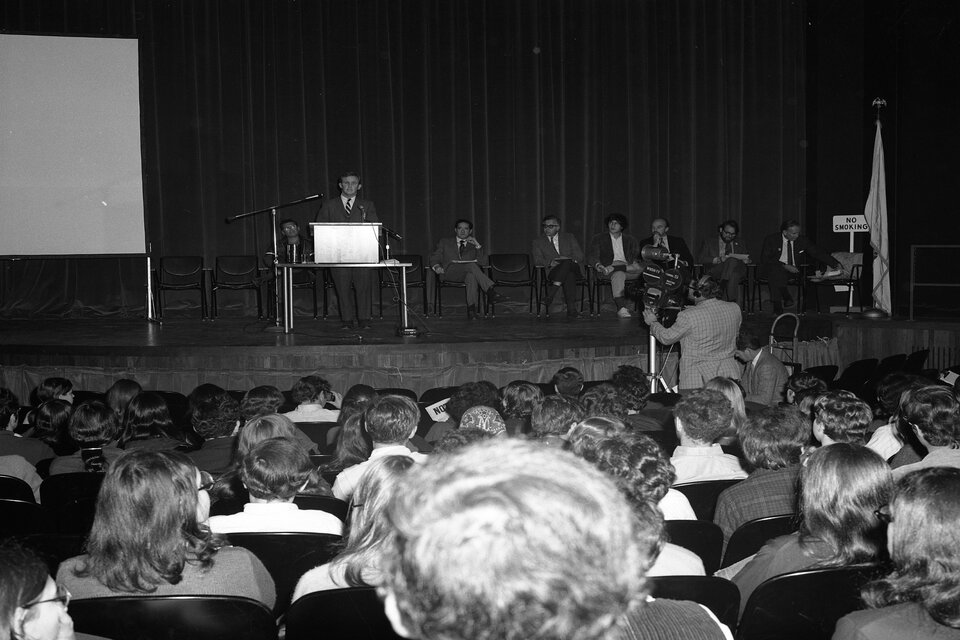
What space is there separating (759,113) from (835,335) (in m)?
4.17

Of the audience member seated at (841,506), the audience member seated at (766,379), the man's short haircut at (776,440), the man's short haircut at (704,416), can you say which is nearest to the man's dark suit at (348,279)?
the audience member seated at (766,379)

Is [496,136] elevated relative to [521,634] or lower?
elevated

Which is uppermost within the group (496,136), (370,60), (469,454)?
(370,60)

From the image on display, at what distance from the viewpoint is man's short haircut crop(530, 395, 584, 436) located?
11.2 ft

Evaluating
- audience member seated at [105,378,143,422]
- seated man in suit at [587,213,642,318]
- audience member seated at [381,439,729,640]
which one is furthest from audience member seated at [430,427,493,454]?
Answer: seated man in suit at [587,213,642,318]

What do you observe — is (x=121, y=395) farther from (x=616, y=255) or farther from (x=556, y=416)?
(x=616, y=255)

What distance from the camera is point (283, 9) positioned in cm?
1050

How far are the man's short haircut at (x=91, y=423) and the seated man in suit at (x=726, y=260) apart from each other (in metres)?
7.38

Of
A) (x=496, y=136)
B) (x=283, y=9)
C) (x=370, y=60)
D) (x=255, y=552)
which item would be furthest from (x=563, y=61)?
(x=255, y=552)

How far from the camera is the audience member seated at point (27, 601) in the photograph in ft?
4.49

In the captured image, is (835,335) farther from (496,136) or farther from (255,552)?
(255,552)

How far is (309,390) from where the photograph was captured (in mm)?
4602

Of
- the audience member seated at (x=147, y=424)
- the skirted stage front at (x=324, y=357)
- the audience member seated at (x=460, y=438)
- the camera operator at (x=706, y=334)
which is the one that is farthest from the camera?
the skirted stage front at (x=324, y=357)

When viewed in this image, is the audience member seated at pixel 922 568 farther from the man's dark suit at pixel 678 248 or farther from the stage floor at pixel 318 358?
the man's dark suit at pixel 678 248
